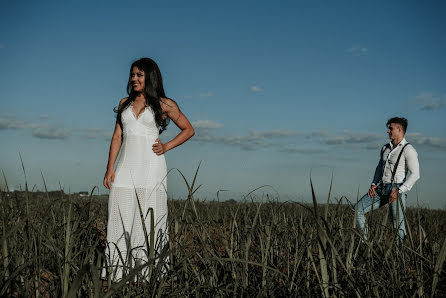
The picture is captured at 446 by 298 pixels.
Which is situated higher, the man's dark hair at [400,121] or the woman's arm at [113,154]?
the man's dark hair at [400,121]

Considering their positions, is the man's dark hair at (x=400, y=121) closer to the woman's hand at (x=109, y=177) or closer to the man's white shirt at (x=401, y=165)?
the man's white shirt at (x=401, y=165)

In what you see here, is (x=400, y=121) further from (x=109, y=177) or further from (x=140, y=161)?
(x=109, y=177)

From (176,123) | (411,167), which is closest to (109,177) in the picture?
(176,123)

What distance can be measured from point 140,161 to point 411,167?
3393 mm

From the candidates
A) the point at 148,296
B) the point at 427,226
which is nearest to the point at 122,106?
the point at 148,296

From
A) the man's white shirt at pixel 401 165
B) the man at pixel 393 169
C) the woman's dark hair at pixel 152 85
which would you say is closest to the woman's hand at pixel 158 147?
the woman's dark hair at pixel 152 85

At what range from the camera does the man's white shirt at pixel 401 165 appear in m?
5.27

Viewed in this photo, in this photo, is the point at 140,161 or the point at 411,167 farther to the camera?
the point at 411,167

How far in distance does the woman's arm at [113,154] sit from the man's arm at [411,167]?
3.40 m

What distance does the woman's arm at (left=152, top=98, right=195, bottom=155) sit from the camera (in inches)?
159

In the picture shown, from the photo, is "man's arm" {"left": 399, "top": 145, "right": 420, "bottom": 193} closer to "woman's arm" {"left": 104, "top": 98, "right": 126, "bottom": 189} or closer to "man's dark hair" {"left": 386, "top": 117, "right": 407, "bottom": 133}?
"man's dark hair" {"left": 386, "top": 117, "right": 407, "bottom": 133}

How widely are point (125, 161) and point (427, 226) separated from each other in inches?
235

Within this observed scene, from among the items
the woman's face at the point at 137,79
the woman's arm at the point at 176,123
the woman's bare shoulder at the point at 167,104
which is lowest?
the woman's arm at the point at 176,123

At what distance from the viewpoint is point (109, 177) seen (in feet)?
13.3
